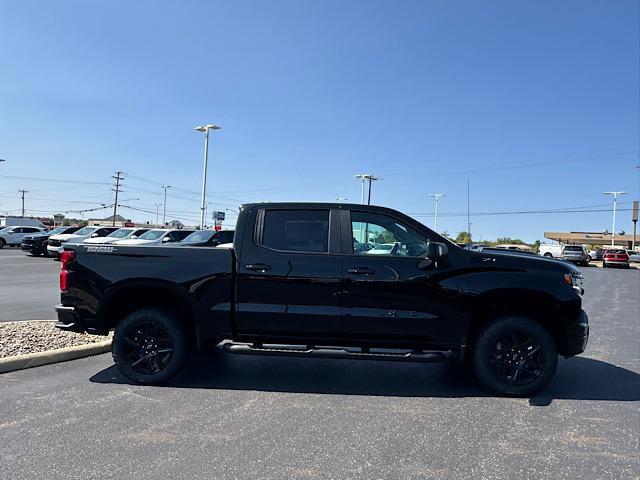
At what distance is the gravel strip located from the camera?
559 cm

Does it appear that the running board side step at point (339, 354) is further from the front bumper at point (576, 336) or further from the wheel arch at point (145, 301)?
the front bumper at point (576, 336)

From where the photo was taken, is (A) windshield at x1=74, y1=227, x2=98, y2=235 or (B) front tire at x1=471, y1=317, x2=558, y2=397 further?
(A) windshield at x1=74, y1=227, x2=98, y2=235

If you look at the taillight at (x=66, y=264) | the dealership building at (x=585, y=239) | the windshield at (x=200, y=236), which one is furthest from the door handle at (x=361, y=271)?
the dealership building at (x=585, y=239)

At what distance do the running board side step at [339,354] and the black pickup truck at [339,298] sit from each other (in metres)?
0.01

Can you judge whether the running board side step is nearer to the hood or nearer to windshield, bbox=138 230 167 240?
the hood

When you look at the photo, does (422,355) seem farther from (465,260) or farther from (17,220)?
(17,220)

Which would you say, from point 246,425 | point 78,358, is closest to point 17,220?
point 78,358

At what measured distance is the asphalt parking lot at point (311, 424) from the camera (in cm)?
319

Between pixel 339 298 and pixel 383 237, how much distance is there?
851 mm

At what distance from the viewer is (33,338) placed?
5992 mm

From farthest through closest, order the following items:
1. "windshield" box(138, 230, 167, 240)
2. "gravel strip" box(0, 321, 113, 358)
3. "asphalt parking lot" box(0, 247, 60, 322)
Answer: "windshield" box(138, 230, 167, 240), "asphalt parking lot" box(0, 247, 60, 322), "gravel strip" box(0, 321, 113, 358)

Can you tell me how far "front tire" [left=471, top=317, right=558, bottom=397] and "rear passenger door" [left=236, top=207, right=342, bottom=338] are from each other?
1538 millimetres

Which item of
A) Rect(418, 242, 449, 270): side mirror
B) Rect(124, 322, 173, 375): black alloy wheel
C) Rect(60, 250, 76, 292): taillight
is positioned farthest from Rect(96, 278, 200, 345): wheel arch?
Rect(418, 242, 449, 270): side mirror

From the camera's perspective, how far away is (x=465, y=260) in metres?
4.73
